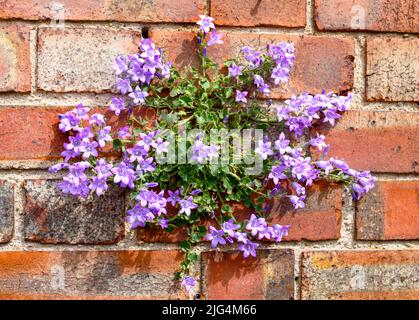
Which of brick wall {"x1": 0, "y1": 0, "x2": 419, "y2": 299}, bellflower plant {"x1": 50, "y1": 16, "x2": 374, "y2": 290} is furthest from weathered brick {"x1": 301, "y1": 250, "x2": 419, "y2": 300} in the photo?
bellflower plant {"x1": 50, "y1": 16, "x2": 374, "y2": 290}

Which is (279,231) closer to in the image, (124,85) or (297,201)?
(297,201)

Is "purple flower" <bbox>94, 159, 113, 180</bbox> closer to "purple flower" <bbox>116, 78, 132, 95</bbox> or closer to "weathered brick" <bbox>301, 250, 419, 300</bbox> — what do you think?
"purple flower" <bbox>116, 78, 132, 95</bbox>

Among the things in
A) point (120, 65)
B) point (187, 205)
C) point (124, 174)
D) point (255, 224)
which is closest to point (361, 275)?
point (255, 224)

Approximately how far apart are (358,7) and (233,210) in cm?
45

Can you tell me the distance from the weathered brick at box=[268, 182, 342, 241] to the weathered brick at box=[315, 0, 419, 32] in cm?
30

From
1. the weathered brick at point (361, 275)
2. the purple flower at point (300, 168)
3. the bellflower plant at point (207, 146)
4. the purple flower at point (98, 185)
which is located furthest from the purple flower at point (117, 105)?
the weathered brick at point (361, 275)

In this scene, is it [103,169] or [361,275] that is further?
[361,275]

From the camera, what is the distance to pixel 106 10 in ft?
3.25

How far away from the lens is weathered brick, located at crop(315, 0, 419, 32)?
3.37ft

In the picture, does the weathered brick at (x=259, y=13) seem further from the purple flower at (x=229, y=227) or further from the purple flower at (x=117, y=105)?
the purple flower at (x=229, y=227)

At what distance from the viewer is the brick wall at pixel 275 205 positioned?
0.98 meters

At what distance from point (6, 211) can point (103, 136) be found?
0.22 metres

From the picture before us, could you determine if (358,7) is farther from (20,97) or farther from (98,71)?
(20,97)

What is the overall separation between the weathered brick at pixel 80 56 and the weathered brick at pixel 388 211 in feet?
1.73
